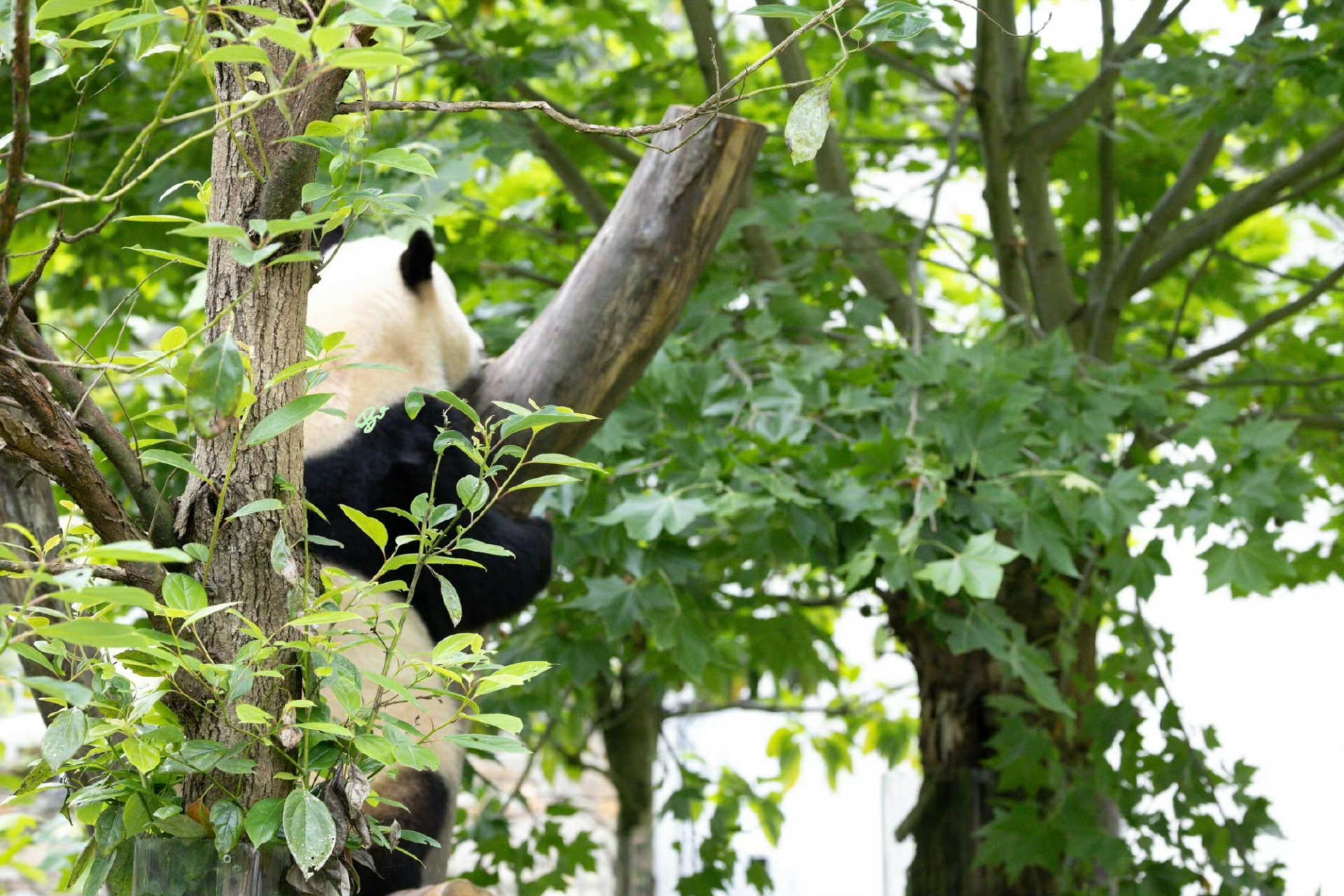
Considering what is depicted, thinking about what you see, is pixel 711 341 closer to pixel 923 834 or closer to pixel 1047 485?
pixel 1047 485

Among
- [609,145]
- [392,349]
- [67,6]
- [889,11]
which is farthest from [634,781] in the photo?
[67,6]

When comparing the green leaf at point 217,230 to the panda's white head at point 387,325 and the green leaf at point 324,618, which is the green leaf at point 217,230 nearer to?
the green leaf at point 324,618

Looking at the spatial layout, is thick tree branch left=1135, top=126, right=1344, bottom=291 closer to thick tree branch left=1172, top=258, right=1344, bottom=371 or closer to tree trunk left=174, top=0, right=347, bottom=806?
thick tree branch left=1172, top=258, right=1344, bottom=371

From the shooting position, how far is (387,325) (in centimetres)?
175

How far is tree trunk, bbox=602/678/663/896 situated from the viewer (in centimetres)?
378

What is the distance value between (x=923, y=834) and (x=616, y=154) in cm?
180

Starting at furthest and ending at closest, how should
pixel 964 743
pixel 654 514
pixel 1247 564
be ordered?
pixel 964 743 < pixel 1247 564 < pixel 654 514

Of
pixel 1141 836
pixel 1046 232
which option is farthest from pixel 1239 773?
pixel 1046 232

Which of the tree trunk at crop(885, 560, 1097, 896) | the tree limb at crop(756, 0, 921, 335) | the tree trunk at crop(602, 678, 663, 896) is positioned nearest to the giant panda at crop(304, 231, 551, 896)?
the tree limb at crop(756, 0, 921, 335)

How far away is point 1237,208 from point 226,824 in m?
2.65

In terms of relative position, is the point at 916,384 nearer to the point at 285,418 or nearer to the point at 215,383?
the point at 285,418

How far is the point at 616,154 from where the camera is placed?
110 inches

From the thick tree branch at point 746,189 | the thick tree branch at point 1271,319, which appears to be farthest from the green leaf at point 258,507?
the thick tree branch at point 1271,319

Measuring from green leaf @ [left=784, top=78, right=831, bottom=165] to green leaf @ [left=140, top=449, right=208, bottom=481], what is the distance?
1.58 feet
